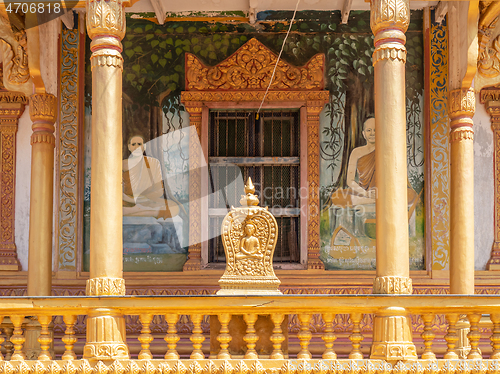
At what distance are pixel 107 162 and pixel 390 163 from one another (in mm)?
2722

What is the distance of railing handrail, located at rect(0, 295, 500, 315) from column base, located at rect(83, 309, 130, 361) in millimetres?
90

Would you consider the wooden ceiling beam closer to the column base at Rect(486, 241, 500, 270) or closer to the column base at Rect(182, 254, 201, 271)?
the column base at Rect(486, 241, 500, 270)

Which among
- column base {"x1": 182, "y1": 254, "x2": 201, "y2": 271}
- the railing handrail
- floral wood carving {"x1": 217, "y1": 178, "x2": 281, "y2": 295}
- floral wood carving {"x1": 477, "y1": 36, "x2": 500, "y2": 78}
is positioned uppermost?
floral wood carving {"x1": 477, "y1": 36, "x2": 500, "y2": 78}

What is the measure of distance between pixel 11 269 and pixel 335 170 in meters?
4.73

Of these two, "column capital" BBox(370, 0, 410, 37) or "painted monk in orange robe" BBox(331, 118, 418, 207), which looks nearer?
"column capital" BBox(370, 0, 410, 37)

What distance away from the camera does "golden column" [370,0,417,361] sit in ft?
19.3

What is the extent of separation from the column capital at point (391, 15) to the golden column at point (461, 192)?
1708 mm

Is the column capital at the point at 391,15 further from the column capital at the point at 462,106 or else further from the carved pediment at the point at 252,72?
the carved pediment at the point at 252,72

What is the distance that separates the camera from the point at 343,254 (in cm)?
877

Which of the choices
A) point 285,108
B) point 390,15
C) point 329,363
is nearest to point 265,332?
point 329,363

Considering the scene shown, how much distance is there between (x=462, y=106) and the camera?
24.4 ft

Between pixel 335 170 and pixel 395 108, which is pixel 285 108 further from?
pixel 395 108

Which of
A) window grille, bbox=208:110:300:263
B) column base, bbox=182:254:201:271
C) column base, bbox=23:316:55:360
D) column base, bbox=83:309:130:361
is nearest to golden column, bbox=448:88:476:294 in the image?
window grille, bbox=208:110:300:263

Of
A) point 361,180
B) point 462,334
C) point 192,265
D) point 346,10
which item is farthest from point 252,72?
point 462,334
